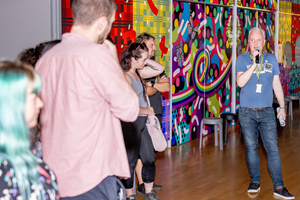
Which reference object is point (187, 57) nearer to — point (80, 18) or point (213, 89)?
point (213, 89)

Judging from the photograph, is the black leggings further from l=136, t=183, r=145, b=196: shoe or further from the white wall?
the white wall

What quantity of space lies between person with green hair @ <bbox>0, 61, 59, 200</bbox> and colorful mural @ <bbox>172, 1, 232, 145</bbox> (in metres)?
4.82

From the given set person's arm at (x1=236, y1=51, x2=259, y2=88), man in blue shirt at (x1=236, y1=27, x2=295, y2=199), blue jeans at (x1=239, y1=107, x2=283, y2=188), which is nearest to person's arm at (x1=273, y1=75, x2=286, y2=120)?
man in blue shirt at (x1=236, y1=27, x2=295, y2=199)

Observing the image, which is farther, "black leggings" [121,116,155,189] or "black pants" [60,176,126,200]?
"black leggings" [121,116,155,189]

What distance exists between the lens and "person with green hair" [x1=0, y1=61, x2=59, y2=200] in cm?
118

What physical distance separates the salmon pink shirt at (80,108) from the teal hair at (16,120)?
0.33 metres

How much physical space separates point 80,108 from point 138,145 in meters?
1.63

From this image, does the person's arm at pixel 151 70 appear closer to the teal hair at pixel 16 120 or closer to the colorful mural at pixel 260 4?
the teal hair at pixel 16 120

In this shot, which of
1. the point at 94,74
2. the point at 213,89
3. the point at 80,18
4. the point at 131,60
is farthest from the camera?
the point at 213,89

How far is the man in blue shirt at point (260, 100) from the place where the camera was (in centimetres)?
353

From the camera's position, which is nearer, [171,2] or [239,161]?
[239,161]

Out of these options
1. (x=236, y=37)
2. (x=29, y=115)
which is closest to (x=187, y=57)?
(x=236, y=37)

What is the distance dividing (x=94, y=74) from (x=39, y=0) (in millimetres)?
2625

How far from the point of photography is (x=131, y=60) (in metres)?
3.28
